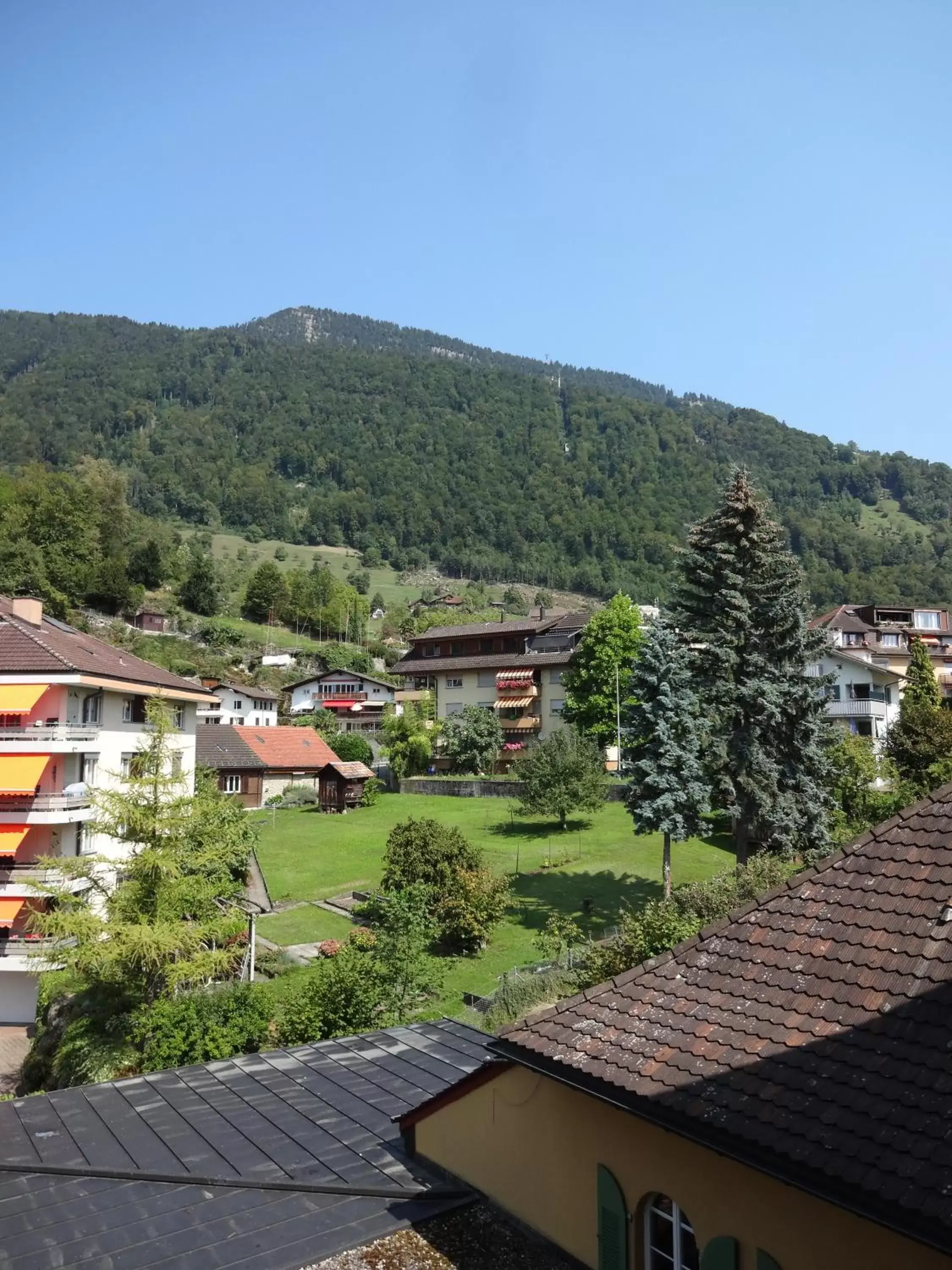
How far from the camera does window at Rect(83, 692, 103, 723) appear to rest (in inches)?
1287

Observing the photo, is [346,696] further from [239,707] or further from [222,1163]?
[222,1163]

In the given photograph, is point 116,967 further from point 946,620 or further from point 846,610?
point 946,620

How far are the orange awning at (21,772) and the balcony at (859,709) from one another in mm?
47135

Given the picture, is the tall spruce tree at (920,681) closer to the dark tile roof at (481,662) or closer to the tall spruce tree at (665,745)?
the dark tile roof at (481,662)

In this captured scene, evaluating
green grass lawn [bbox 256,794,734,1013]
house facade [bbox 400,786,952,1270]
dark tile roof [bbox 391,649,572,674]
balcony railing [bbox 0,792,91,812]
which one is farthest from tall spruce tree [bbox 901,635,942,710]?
house facade [bbox 400,786,952,1270]

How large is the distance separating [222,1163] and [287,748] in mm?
51986

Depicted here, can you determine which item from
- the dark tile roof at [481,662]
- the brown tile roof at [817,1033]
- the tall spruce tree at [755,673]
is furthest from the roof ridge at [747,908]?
the dark tile roof at [481,662]

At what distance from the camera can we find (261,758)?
2243 inches

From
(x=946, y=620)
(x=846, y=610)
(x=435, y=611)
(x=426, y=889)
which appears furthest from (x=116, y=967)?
(x=435, y=611)

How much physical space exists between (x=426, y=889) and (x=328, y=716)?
50191 mm

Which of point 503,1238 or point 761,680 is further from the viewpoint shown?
point 761,680

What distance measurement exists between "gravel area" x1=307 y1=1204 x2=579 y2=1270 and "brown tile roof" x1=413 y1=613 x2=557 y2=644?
61.1 metres

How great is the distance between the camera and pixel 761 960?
271 inches

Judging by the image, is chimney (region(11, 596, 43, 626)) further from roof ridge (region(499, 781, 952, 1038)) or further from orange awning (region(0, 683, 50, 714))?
roof ridge (region(499, 781, 952, 1038))
